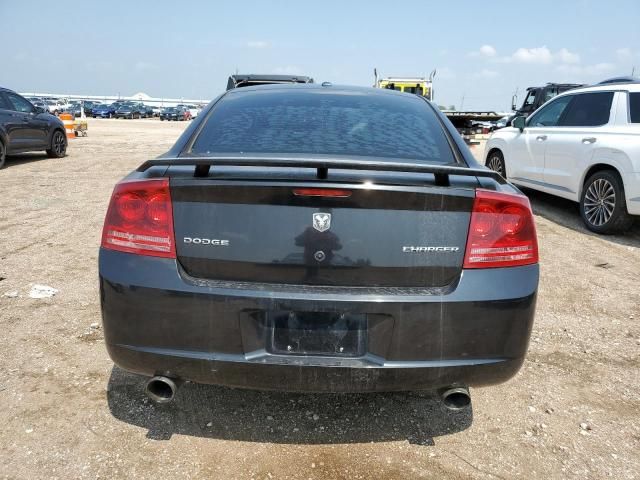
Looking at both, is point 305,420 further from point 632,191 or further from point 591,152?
A: point 591,152

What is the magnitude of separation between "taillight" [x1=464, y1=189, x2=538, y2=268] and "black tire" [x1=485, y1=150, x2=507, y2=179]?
23.8ft

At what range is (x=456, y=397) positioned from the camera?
222 cm

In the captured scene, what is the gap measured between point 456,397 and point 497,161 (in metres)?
7.95

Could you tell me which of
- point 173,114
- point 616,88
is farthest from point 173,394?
point 173,114

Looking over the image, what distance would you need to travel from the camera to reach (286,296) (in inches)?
78.1

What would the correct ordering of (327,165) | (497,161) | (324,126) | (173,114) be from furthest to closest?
1. (173,114)
2. (497,161)
3. (324,126)
4. (327,165)

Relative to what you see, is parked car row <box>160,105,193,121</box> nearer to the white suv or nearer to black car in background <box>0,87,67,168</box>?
black car in background <box>0,87,67,168</box>

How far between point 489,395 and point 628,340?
148 cm

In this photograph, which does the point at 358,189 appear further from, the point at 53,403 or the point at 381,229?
the point at 53,403

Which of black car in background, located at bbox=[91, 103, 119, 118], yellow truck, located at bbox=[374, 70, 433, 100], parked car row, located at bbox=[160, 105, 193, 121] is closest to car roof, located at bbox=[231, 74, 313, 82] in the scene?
yellow truck, located at bbox=[374, 70, 433, 100]

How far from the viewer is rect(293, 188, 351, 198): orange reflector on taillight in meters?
1.98

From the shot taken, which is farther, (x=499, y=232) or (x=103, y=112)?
(x=103, y=112)

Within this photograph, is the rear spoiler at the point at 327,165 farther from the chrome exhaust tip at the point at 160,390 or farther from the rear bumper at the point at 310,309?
the chrome exhaust tip at the point at 160,390

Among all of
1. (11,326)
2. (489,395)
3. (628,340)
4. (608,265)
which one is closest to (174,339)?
(489,395)
